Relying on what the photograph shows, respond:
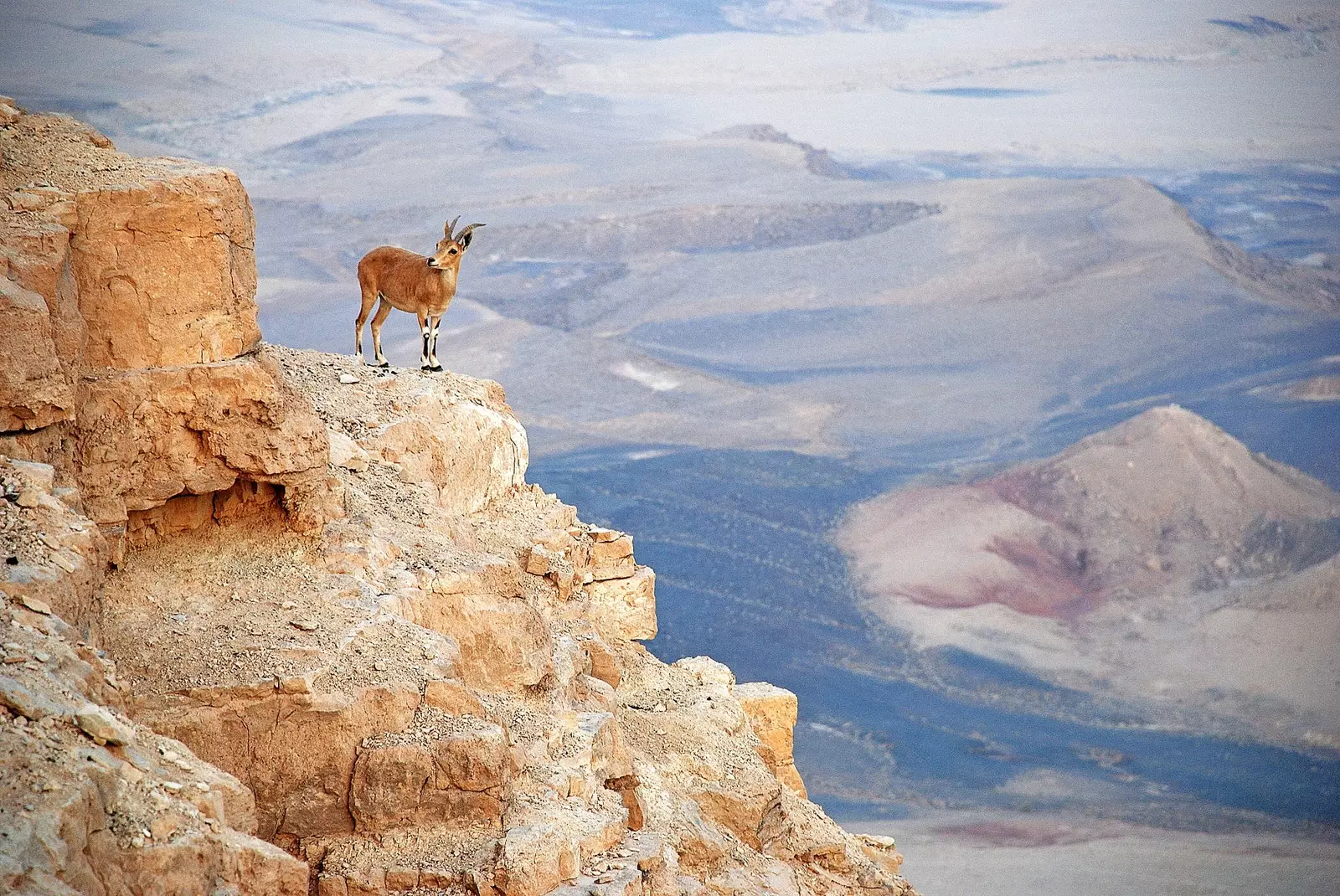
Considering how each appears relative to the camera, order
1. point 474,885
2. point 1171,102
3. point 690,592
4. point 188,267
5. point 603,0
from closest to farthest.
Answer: point 474,885, point 188,267, point 690,592, point 1171,102, point 603,0

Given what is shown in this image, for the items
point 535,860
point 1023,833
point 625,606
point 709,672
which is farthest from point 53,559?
point 1023,833

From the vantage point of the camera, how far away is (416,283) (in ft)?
56.0

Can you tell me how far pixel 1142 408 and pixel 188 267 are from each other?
4898 cm

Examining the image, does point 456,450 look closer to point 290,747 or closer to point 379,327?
point 379,327

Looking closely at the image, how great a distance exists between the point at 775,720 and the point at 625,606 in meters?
2.03

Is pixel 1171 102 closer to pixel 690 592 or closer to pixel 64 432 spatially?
pixel 690 592

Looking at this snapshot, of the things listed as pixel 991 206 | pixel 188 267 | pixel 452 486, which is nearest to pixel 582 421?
pixel 991 206

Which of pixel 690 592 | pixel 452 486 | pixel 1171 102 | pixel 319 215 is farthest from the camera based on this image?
pixel 1171 102

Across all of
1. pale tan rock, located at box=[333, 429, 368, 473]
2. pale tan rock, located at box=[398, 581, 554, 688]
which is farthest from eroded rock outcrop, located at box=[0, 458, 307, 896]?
pale tan rock, located at box=[333, 429, 368, 473]

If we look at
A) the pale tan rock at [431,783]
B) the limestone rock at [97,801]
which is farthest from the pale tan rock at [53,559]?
the pale tan rock at [431,783]

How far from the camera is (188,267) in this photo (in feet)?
39.1

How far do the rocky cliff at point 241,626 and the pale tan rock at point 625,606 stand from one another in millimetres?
2534

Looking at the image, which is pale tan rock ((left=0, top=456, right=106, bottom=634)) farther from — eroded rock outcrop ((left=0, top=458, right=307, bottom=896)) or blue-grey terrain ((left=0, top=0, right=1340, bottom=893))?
blue-grey terrain ((left=0, top=0, right=1340, bottom=893))

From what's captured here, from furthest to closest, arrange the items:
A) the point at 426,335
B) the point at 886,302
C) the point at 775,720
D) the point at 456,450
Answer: the point at 886,302 < the point at 775,720 < the point at 426,335 < the point at 456,450
